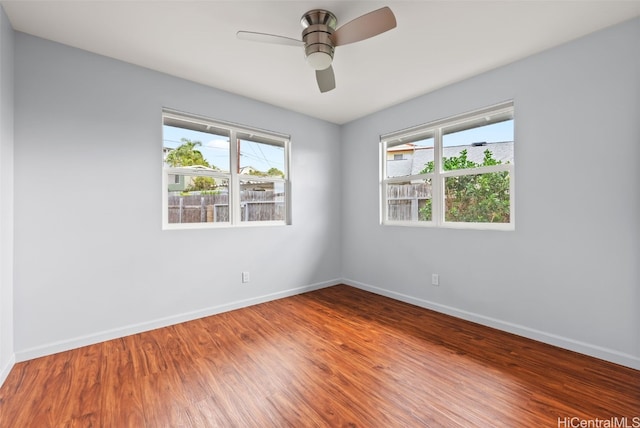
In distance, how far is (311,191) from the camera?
4.02 meters

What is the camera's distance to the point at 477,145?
295 cm

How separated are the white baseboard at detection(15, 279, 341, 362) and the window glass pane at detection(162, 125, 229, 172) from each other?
154cm

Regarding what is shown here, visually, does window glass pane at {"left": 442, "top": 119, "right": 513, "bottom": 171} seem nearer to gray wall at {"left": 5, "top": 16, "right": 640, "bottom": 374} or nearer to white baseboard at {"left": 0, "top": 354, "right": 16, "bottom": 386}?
gray wall at {"left": 5, "top": 16, "right": 640, "bottom": 374}

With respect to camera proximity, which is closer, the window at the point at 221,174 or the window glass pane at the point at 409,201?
the window at the point at 221,174

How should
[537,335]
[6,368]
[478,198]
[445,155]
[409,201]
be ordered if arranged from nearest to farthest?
1. [6,368]
2. [537,335]
3. [478,198]
4. [445,155]
5. [409,201]

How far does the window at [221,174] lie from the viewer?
116 inches

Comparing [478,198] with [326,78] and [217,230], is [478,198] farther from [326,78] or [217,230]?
[217,230]

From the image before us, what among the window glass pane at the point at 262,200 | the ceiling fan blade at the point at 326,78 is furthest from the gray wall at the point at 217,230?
the ceiling fan blade at the point at 326,78

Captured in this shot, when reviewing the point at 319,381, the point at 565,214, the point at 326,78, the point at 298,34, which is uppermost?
the point at 298,34

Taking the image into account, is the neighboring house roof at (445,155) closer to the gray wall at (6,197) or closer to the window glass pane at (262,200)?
the window glass pane at (262,200)

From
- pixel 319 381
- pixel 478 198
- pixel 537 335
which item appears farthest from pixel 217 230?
pixel 537 335

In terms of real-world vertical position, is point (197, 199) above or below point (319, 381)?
above

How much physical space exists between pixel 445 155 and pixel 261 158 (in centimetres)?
220

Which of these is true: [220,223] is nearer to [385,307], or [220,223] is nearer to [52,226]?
[52,226]
